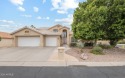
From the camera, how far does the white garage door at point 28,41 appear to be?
1431 inches

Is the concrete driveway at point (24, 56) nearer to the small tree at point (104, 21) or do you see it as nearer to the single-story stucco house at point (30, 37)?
the small tree at point (104, 21)

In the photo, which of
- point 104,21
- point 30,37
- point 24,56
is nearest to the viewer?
point 24,56

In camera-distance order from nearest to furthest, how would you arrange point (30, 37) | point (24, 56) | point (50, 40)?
point (24, 56) < point (30, 37) < point (50, 40)

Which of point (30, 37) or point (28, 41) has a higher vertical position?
point (30, 37)

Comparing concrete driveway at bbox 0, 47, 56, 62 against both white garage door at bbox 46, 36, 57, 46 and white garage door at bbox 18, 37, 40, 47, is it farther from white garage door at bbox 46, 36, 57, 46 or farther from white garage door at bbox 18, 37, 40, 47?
→ white garage door at bbox 46, 36, 57, 46

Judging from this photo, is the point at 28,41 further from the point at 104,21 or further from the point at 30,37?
the point at 104,21

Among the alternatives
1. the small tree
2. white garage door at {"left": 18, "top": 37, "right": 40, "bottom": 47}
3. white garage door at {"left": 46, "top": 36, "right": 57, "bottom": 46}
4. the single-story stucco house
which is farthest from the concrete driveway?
white garage door at {"left": 46, "top": 36, "right": 57, "bottom": 46}

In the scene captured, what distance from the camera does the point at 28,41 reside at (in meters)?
36.5

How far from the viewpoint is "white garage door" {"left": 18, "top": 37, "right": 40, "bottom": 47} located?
3634 cm

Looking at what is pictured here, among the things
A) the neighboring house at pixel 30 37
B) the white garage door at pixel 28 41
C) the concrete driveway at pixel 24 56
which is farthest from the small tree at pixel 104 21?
the white garage door at pixel 28 41

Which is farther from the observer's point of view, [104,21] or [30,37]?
[30,37]

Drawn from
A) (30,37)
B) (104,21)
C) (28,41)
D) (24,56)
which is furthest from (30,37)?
(104,21)
